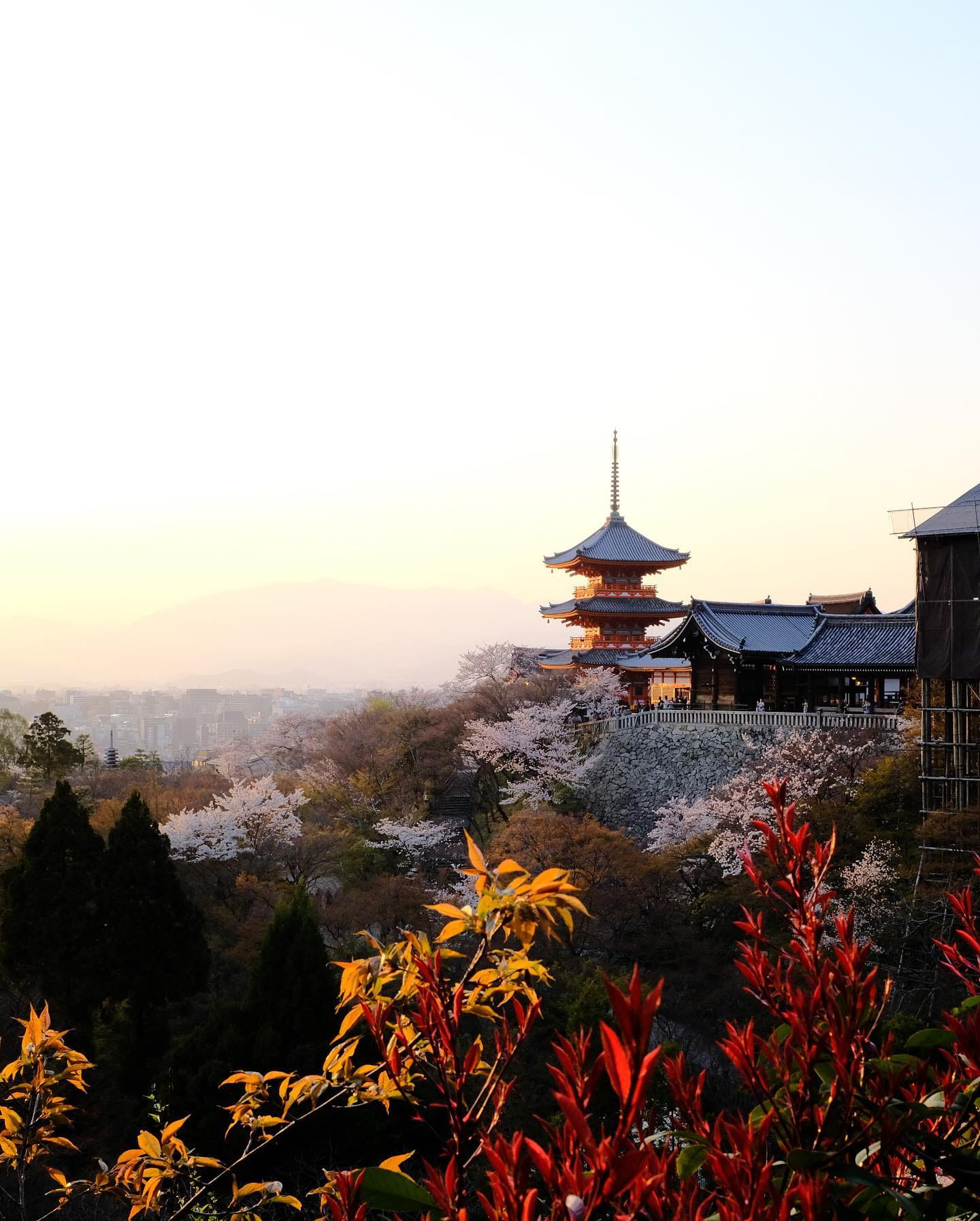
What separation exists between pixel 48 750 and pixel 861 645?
80.3 ft

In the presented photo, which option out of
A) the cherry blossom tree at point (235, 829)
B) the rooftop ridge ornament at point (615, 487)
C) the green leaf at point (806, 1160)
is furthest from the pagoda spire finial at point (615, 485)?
the green leaf at point (806, 1160)

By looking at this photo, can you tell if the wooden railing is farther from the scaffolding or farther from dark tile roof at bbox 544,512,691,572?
dark tile roof at bbox 544,512,691,572

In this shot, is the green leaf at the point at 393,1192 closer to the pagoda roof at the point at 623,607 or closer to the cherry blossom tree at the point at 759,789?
the cherry blossom tree at the point at 759,789

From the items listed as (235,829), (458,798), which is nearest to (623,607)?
(458,798)

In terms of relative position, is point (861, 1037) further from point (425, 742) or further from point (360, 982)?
point (425, 742)

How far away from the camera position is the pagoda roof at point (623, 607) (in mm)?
38656

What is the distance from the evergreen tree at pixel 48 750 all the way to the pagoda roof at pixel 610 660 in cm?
1681

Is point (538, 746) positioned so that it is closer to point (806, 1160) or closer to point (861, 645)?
point (861, 645)

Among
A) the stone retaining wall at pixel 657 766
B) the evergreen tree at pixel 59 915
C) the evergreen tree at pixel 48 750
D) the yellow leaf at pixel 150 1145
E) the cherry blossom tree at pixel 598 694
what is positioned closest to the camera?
the yellow leaf at pixel 150 1145

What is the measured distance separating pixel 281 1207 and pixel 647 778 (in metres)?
18.1

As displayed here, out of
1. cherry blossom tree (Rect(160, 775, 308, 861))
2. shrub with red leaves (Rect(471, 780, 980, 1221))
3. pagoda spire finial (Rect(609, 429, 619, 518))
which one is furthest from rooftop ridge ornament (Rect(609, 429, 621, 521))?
shrub with red leaves (Rect(471, 780, 980, 1221))

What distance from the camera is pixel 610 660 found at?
122 feet

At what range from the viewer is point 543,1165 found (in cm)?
157

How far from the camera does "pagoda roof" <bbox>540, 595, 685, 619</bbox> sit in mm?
38656
